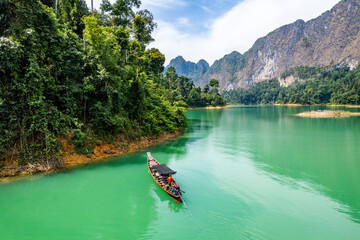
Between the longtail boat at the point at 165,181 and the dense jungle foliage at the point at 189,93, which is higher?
the dense jungle foliage at the point at 189,93

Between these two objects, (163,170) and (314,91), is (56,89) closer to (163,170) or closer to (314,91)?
(163,170)

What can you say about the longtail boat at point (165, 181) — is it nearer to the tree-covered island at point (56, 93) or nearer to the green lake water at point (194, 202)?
the green lake water at point (194, 202)

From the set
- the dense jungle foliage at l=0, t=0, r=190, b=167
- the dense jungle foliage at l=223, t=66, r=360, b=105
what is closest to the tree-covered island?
the dense jungle foliage at l=0, t=0, r=190, b=167

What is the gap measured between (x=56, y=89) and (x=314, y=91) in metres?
142

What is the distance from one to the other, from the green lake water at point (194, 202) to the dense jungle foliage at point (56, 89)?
2.62 meters

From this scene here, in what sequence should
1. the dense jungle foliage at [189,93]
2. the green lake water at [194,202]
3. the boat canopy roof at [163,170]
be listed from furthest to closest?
the dense jungle foliage at [189,93]
the boat canopy roof at [163,170]
the green lake water at [194,202]

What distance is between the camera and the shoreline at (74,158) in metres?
11.9

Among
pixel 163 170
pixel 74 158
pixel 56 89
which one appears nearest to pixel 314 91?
pixel 163 170

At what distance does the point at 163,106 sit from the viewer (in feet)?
86.5

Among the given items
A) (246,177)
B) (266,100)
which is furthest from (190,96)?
(266,100)

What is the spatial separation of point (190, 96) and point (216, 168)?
75.7 metres

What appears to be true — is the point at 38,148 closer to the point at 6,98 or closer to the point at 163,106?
the point at 6,98

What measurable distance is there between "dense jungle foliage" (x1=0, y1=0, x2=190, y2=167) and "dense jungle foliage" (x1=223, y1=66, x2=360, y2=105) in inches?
4426

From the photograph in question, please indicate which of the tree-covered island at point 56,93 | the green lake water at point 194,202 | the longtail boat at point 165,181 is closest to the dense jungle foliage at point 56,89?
the tree-covered island at point 56,93
